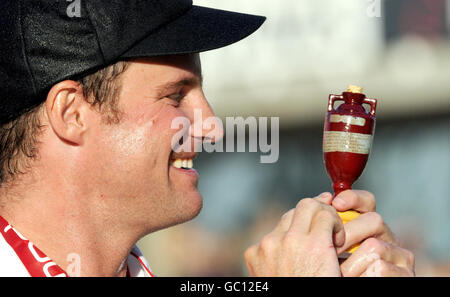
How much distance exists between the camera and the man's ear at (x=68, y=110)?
9.57 feet

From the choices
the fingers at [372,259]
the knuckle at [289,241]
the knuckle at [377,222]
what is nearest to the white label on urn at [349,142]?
the knuckle at [377,222]

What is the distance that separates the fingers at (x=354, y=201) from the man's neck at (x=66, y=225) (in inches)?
34.8

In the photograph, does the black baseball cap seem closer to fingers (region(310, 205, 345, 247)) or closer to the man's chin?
the man's chin

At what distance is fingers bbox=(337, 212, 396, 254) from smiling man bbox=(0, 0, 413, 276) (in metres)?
0.01

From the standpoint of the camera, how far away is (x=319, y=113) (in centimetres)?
1080

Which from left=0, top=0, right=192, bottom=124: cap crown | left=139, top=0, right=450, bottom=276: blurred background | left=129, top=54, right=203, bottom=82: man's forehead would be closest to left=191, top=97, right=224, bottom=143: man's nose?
left=129, top=54, right=203, bottom=82: man's forehead

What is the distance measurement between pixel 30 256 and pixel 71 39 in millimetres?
835

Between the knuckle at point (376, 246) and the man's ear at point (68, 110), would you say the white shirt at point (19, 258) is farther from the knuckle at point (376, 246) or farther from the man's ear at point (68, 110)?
the knuckle at point (376, 246)

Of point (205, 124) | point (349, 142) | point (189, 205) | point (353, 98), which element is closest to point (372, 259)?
point (349, 142)

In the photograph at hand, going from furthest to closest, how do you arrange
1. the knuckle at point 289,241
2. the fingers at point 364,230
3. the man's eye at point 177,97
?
the man's eye at point 177,97, the fingers at point 364,230, the knuckle at point 289,241

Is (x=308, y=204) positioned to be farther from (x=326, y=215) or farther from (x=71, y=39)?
(x=71, y=39)

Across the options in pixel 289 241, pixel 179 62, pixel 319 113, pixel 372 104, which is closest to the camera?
pixel 289 241

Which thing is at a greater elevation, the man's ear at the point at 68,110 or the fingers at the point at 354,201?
the man's ear at the point at 68,110
